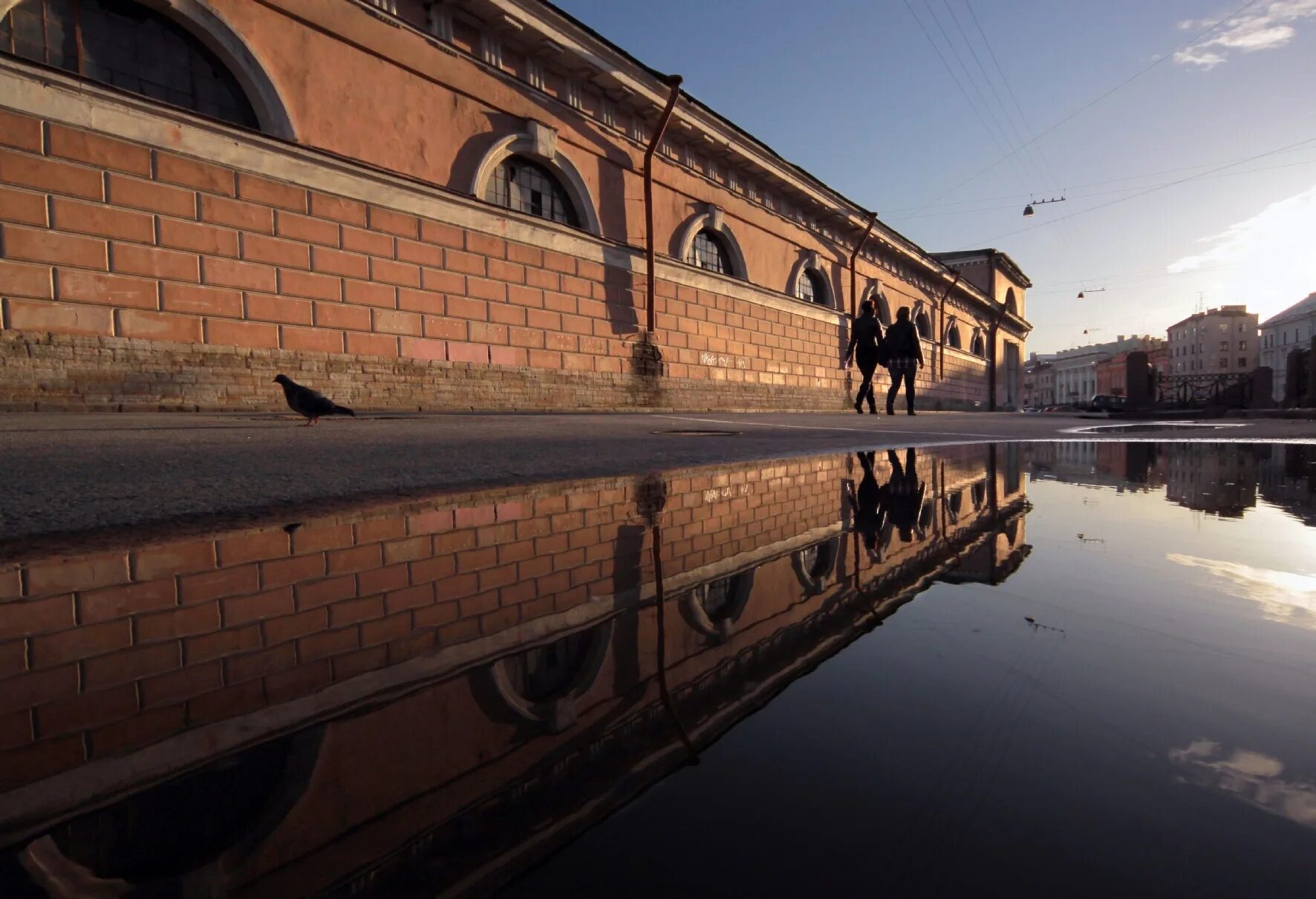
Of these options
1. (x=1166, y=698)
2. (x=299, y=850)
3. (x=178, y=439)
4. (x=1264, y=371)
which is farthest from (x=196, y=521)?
(x=1264, y=371)

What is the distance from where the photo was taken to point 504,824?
1.64 feet

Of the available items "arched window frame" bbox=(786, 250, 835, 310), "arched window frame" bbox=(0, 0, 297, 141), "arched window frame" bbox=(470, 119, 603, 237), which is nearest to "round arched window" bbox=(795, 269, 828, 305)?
"arched window frame" bbox=(786, 250, 835, 310)

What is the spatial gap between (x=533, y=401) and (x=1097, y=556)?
29.9 feet

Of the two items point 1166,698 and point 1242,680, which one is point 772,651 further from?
point 1242,680

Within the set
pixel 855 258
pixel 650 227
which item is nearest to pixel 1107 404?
pixel 855 258

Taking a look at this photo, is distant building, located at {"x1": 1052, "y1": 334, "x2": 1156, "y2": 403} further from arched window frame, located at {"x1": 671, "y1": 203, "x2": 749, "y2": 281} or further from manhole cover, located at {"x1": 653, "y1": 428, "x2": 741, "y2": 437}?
manhole cover, located at {"x1": 653, "y1": 428, "x2": 741, "y2": 437}

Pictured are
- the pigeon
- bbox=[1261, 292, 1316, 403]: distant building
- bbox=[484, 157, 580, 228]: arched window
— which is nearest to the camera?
the pigeon

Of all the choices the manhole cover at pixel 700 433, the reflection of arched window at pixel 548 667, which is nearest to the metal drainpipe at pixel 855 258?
the manhole cover at pixel 700 433

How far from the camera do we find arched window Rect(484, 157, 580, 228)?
10.0m

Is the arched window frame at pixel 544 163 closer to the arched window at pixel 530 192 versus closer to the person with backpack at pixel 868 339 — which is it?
the arched window at pixel 530 192

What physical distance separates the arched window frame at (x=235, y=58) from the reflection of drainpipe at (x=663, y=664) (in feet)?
26.1

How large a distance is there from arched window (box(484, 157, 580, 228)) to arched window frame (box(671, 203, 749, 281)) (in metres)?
2.65

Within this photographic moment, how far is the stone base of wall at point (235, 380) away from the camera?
227 inches

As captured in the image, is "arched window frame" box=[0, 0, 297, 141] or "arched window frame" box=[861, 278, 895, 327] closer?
"arched window frame" box=[0, 0, 297, 141]
